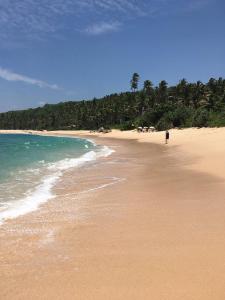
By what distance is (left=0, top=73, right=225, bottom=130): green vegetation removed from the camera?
76.1 meters

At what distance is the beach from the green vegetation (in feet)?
165

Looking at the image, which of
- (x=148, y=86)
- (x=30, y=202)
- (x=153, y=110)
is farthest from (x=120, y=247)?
(x=148, y=86)

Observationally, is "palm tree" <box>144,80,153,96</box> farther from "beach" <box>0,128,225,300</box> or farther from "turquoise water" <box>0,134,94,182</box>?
"beach" <box>0,128,225,300</box>

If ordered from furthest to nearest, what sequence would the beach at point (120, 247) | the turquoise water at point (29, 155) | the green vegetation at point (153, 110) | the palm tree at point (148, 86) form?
the palm tree at point (148, 86) < the green vegetation at point (153, 110) < the turquoise water at point (29, 155) < the beach at point (120, 247)

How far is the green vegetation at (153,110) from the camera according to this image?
76.1m

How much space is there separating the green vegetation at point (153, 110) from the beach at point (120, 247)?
50381 millimetres

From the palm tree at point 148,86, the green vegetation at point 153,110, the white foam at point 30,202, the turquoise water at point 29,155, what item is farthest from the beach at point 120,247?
the palm tree at point 148,86

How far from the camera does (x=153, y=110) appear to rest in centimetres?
9150

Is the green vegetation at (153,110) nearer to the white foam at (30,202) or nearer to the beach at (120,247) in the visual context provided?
the white foam at (30,202)

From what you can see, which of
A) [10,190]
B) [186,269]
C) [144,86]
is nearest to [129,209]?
[186,269]

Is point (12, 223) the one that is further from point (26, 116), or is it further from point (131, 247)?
point (26, 116)

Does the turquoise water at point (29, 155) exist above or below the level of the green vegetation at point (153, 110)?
below

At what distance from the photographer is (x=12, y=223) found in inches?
391

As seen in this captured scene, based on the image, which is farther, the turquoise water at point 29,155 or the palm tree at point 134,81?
the palm tree at point 134,81
